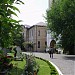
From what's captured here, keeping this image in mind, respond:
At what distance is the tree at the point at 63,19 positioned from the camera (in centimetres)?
3381

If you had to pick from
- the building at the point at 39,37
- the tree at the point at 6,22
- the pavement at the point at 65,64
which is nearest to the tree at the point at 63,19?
the pavement at the point at 65,64

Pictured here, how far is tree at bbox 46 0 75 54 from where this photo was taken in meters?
33.8

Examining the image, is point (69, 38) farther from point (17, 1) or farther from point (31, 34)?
point (31, 34)

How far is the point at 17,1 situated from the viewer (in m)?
2.44

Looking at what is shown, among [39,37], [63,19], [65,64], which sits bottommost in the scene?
[65,64]

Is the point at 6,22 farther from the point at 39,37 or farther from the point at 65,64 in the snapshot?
the point at 39,37

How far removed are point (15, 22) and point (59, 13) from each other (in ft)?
106

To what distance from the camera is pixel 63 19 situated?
3428cm

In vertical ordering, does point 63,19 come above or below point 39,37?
above

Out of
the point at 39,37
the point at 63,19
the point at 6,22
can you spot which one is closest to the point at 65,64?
the point at 63,19

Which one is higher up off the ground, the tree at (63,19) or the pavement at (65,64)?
the tree at (63,19)

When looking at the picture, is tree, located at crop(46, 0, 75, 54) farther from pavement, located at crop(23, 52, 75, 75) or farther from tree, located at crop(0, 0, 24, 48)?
tree, located at crop(0, 0, 24, 48)

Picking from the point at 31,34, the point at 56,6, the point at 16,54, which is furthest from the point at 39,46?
the point at 16,54

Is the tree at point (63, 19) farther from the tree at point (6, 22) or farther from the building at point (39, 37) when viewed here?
the building at point (39, 37)
